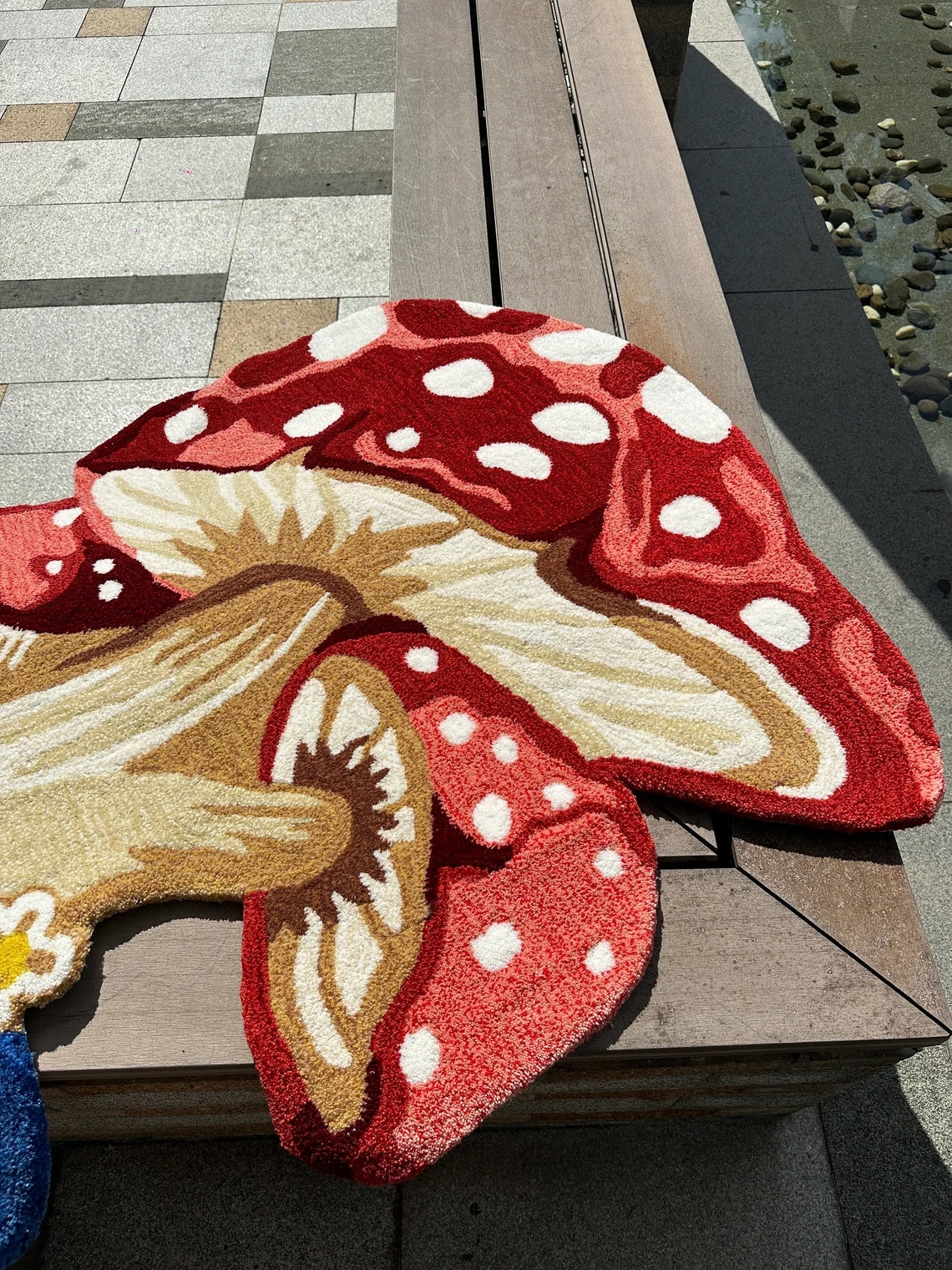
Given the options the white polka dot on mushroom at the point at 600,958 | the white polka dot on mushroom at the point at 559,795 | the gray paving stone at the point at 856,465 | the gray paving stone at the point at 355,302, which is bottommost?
the gray paving stone at the point at 856,465

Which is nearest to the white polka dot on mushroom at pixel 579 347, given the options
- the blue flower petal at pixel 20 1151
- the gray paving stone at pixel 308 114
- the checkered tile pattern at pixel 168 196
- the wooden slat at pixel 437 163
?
the wooden slat at pixel 437 163

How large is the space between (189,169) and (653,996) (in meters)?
3.01

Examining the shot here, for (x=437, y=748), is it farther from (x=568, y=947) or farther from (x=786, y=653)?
(x=786, y=653)

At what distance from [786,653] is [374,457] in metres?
0.89

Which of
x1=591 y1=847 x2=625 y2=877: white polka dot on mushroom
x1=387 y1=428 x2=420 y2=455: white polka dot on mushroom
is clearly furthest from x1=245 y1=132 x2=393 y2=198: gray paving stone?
x1=591 y1=847 x2=625 y2=877: white polka dot on mushroom

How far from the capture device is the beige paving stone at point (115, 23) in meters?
3.76

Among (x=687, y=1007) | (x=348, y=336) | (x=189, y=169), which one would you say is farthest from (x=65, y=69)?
(x=687, y=1007)

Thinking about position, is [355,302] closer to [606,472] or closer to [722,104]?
[606,472]

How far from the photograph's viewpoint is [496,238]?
94.9 inches

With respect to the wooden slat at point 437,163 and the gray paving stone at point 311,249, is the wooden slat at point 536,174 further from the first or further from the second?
the gray paving stone at point 311,249

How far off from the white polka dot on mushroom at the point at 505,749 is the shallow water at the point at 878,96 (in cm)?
183

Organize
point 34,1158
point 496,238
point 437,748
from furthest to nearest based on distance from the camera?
point 496,238 < point 437,748 < point 34,1158

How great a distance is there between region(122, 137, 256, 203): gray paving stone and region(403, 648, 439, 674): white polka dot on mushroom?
214 centimetres

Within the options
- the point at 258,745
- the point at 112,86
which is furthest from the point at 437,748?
the point at 112,86
